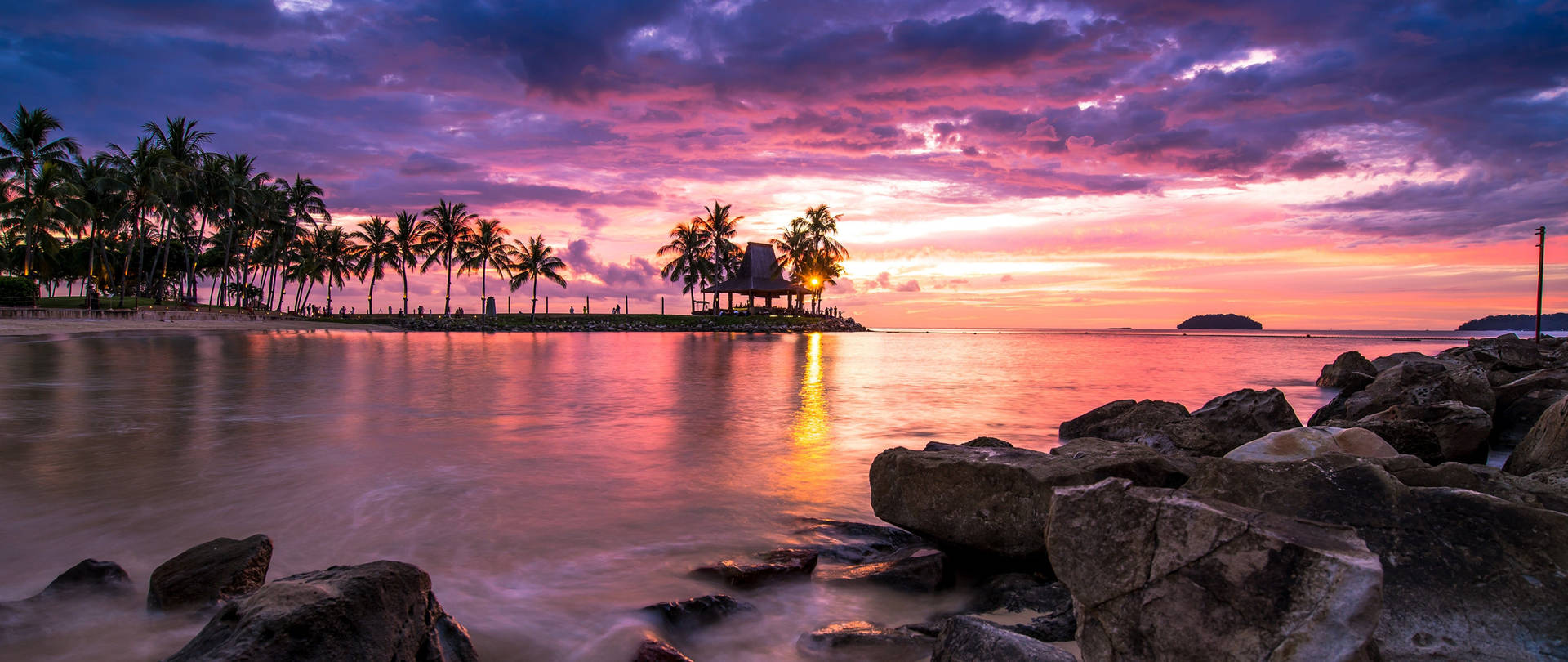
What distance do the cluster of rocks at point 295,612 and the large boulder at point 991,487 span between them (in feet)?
8.01

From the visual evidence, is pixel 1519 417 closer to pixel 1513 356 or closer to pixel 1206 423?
pixel 1206 423

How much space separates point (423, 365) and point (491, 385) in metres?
6.23

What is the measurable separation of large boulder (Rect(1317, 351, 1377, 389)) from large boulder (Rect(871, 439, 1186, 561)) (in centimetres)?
985

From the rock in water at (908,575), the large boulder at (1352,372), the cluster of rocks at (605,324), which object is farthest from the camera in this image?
the cluster of rocks at (605,324)

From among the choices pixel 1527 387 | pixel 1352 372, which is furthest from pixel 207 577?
pixel 1352 372

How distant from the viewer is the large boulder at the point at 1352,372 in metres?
12.0

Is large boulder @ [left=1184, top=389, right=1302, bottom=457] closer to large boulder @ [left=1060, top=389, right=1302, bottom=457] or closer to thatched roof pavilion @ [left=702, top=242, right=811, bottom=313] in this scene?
large boulder @ [left=1060, top=389, right=1302, bottom=457]

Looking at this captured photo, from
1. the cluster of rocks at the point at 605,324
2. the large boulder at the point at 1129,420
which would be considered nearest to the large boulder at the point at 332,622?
the large boulder at the point at 1129,420

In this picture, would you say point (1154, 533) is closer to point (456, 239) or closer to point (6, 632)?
point (6, 632)

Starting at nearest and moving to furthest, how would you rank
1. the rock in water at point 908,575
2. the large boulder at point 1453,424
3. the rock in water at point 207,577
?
the rock in water at point 207,577 < the rock in water at point 908,575 < the large boulder at point 1453,424

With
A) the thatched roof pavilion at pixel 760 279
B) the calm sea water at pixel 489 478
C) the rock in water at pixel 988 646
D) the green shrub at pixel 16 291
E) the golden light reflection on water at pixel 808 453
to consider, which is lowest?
the golden light reflection on water at pixel 808 453

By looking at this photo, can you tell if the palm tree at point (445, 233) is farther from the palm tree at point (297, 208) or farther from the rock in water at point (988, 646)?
the rock in water at point (988, 646)

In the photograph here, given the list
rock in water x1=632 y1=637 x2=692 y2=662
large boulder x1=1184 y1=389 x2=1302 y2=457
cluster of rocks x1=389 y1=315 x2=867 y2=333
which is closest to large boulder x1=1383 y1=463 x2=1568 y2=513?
large boulder x1=1184 y1=389 x2=1302 y2=457

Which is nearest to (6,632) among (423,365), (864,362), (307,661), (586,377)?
(307,661)
